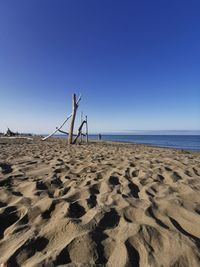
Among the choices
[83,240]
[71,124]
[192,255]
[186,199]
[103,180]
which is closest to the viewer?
[192,255]

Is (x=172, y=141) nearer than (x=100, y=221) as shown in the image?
No

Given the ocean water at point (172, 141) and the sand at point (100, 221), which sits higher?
the sand at point (100, 221)

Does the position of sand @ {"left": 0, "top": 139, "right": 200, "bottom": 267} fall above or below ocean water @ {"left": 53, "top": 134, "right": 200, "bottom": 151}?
above

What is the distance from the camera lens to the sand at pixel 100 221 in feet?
6.41

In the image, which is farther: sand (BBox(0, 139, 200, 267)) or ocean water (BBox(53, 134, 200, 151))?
ocean water (BBox(53, 134, 200, 151))

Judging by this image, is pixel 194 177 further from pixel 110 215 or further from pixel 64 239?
pixel 64 239

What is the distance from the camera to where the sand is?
1954mm

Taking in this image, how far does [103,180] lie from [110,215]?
175 centimetres

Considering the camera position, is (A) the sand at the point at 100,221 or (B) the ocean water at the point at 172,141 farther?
(B) the ocean water at the point at 172,141

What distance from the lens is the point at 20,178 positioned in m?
4.69

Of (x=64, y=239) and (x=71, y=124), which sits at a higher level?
(x=71, y=124)

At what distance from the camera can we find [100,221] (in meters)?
2.60

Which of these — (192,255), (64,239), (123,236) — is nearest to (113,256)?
(123,236)

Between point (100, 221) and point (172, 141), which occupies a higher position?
point (100, 221)
